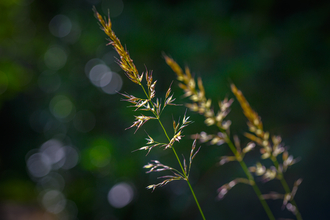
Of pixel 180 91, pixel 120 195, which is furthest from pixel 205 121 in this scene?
pixel 120 195

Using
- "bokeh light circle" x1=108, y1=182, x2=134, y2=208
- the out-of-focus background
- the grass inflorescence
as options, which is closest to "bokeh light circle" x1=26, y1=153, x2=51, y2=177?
the out-of-focus background

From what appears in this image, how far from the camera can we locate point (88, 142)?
2.52 m

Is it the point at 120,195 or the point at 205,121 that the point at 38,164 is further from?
the point at 205,121

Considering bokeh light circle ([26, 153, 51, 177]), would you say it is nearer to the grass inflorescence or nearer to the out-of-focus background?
the out-of-focus background

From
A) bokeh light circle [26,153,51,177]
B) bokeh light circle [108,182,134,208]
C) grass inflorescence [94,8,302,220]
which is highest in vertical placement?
bokeh light circle [26,153,51,177]

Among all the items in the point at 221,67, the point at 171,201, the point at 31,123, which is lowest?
the point at 171,201

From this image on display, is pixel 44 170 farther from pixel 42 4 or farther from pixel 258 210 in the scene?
pixel 258 210

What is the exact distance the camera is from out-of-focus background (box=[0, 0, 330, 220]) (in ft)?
7.25

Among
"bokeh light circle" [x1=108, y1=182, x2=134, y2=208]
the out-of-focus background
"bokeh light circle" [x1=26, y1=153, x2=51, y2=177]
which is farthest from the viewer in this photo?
"bokeh light circle" [x1=26, y1=153, x2=51, y2=177]

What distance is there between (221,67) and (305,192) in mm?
1477

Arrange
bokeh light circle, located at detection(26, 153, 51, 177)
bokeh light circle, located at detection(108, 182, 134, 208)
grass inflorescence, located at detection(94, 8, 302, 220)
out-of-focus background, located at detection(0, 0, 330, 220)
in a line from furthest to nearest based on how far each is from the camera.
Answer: bokeh light circle, located at detection(26, 153, 51, 177)
bokeh light circle, located at detection(108, 182, 134, 208)
out-of-focus background, located at detection(0, 0, 330, 220)
grass inflorescence, located at detection(94, 8, 302, 220)

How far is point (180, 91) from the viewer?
2.22 m

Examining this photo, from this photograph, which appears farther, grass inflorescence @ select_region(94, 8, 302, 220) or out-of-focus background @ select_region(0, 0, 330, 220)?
out-of-focus background @ select_region(0, 0, 330, 220)

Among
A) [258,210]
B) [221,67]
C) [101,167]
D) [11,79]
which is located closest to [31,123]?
[11,79]
